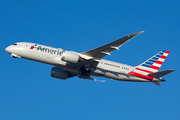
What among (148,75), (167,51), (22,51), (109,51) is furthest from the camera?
(167,51)

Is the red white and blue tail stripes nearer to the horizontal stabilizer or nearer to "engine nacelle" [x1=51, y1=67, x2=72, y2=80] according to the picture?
the horizontal stabilizer

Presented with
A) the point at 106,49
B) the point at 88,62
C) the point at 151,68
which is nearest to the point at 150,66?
the point at 151,68

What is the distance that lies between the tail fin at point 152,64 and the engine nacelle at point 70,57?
33.4 feet

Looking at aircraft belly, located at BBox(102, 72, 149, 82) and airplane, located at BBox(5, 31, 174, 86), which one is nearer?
airplane, located at BBox(5, 31, 174, 86)

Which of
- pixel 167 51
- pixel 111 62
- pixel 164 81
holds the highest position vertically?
A: pixel 167 51

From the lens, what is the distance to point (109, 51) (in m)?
31.8

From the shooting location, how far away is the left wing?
96.6ft

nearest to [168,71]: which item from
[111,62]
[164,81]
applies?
[164,81]

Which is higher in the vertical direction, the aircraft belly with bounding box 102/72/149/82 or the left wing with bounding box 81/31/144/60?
the left wing with bounding box 81/31/144/60

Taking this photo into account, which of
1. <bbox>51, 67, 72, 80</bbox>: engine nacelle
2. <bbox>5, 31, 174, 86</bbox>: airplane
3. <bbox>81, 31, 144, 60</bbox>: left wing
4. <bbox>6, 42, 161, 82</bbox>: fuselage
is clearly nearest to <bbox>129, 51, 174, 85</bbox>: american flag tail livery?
<bbox>5, 31, 174, 86</bbox>: airplane

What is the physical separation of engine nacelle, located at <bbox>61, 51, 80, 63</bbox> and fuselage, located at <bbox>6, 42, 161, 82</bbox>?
1.66 meters

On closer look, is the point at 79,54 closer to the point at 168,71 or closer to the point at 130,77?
the point at 130,77

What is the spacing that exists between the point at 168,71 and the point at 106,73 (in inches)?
344

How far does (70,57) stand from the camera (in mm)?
32188
